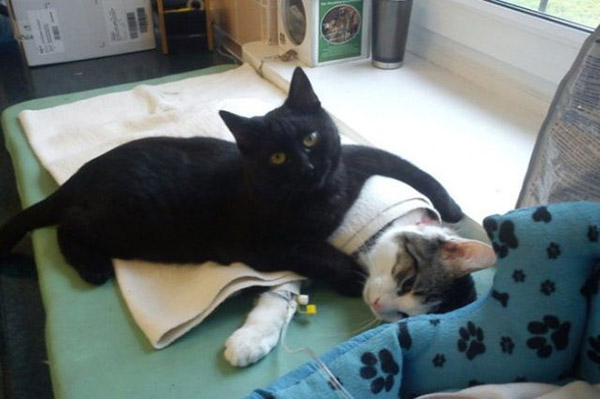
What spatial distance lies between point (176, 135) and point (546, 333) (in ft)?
2.96

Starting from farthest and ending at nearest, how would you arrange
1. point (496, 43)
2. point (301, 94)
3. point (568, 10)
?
point (496, 43), point (568, 10), point (301, 94)

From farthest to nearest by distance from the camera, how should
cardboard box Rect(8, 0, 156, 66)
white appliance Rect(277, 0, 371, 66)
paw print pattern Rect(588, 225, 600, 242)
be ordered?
cardboard box Rect(8, 0, 156, 66) → white appliance Rect(277, 0, 371, 66) → paw print pattern Rect(588, 225, 600, 242)

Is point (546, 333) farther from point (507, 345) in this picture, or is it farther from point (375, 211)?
point (375, 211)

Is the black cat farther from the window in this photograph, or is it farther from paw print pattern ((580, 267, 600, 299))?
the window

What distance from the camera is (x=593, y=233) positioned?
0.59 meters

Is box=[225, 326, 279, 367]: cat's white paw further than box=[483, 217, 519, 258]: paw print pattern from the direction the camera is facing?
Yes

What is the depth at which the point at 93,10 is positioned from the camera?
2035 mm

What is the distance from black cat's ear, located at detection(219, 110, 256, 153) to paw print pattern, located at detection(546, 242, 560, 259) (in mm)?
442

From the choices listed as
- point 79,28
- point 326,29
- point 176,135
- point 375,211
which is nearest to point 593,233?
point 375,211

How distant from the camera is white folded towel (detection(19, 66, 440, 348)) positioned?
0.85m

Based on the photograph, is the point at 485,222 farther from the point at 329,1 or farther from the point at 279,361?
the point at 329,1

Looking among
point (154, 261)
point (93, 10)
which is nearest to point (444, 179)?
point (154, 261)

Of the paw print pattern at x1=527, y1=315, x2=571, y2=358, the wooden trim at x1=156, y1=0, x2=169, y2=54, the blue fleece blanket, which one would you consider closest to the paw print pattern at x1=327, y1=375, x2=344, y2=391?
the blue fleece blanket

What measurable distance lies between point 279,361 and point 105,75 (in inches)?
62.5
